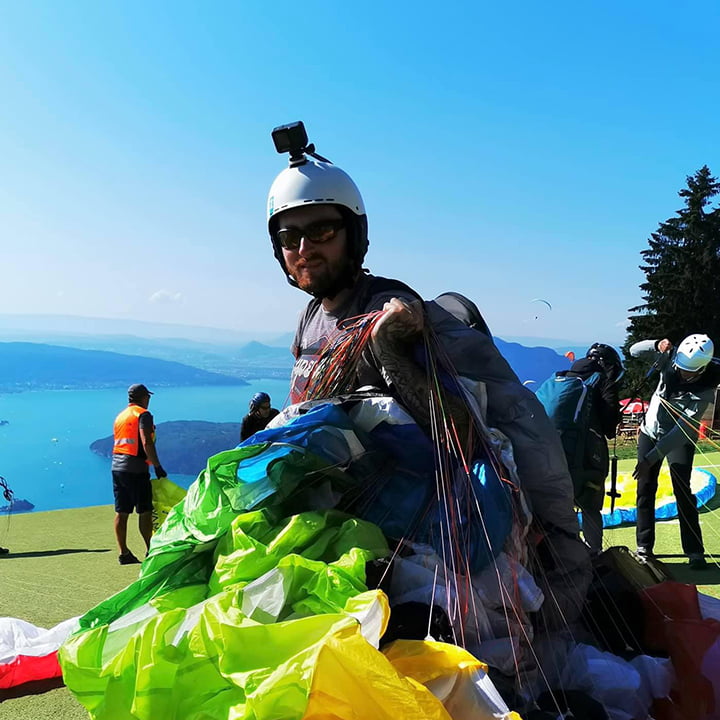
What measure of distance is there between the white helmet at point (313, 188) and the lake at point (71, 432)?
16.2ft

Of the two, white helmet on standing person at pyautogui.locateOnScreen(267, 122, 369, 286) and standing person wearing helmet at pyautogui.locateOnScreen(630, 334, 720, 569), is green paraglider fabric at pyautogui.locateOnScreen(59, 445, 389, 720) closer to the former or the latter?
white helmet on standing person at pyautogui.locateOnScreen(267, 122, 369, 286)

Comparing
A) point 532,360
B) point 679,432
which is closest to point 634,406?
point 679,432

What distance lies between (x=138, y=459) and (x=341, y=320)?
3.32 metres

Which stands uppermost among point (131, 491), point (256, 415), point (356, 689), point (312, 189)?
point (312, 189)

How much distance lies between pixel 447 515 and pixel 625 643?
712 millimetres

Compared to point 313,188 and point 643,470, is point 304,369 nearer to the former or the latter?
point 313,188

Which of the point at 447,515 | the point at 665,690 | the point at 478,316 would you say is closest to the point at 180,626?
the point at 447,515

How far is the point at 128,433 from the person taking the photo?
4594 millimetres

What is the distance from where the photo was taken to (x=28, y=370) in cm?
1260

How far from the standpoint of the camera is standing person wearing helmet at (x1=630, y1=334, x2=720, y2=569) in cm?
379

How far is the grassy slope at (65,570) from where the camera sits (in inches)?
81.4

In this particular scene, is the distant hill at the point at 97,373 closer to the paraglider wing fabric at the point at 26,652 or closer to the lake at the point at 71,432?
the lake at the point at 71,432

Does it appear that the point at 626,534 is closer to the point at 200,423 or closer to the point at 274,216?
the point at 274,216

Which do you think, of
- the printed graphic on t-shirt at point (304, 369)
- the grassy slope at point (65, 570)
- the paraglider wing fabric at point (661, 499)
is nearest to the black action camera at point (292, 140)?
the printed graphic on t-shirt at point (304, 369)
